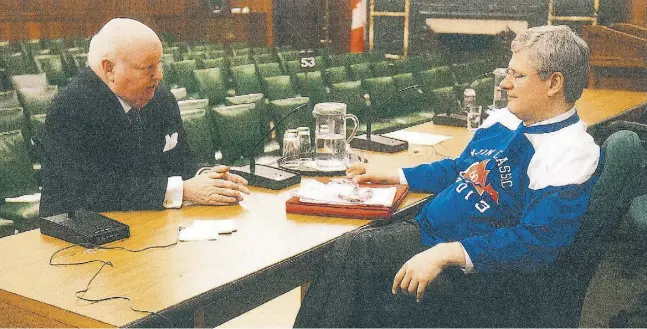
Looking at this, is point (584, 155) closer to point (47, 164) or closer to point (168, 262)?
point (168, 262)

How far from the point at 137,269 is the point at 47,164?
82cm

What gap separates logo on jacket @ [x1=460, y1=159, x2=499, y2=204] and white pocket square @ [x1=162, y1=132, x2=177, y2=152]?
3.85 feet

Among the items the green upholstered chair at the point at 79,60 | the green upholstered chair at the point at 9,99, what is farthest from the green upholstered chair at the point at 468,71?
the green upholstered chair at the point at 9,99

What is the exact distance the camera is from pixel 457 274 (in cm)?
198

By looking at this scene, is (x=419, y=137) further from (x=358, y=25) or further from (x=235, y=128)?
(x=358, y=25)

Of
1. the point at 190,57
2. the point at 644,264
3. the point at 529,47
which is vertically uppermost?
the point at 529,47

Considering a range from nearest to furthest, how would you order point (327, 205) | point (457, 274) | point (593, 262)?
1. point (593, 262)
2. point (457, 274)
3. point (327, 205)

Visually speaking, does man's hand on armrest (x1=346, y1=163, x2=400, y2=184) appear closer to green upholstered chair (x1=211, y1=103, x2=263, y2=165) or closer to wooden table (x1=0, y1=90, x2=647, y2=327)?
wooden table (x1=0, y1=90, x2=647, y2=327)

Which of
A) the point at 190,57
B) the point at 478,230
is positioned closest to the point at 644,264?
the point at 478,230

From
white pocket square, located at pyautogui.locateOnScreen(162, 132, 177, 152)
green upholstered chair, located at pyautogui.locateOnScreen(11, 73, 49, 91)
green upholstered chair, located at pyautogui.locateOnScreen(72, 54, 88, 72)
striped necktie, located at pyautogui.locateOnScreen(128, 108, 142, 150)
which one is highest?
striped necktie, located at pyautogui.locateOnScreen(128, 108, 142, 150)

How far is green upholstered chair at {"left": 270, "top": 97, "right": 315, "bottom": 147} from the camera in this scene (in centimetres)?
430

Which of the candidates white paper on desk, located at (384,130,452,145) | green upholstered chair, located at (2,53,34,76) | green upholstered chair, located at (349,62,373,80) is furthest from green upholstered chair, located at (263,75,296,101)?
green upholstered chair, located at (2,53,34,76)

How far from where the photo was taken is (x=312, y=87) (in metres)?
5.84

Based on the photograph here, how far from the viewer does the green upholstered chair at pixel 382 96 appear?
18.8 feet
